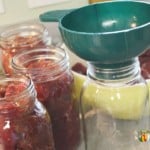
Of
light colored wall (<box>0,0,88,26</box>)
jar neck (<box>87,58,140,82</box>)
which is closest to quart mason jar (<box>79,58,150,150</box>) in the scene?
jar neck (<box>87,58,140,82</box>)

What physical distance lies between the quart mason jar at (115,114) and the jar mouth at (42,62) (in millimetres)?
45

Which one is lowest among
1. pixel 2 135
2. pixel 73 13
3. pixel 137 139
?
pixel 137 139

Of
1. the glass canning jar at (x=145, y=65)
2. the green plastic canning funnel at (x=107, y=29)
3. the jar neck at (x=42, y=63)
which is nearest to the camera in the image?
the green plastic canning funnel at (x=107, y=29)

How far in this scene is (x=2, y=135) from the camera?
0.47 meters

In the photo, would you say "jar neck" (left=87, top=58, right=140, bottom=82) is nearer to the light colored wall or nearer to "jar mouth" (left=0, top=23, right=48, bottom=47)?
"jar mouth" (left=0, top=23, right=48, bottom=47)

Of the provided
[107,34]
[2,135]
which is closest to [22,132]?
[2,135]

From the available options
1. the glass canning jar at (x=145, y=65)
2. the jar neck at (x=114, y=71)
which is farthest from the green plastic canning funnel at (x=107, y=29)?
the glass canning jar at (x=145, y=65)

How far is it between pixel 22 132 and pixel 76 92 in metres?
0.16

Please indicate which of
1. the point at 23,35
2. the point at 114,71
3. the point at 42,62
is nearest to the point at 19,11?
the point at 23,35

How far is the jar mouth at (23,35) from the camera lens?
2.06 feet

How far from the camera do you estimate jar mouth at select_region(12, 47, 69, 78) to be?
1.81ft

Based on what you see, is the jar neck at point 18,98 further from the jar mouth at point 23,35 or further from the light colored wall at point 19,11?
the light colored wall at point 19,11

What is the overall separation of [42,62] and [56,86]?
54 mm

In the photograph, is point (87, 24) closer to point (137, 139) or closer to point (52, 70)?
point (52, 70)
